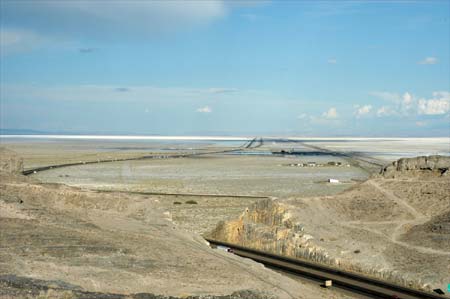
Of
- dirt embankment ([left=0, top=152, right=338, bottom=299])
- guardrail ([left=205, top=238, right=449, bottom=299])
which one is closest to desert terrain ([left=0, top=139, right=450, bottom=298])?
dirt embankment ([left=0, top=152, right=338, bottom=299])

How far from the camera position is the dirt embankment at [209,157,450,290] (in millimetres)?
23056

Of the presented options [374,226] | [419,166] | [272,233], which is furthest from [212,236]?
[419,166]

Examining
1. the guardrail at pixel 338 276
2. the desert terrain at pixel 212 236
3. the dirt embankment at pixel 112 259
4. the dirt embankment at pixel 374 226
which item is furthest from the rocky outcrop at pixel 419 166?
the dirt embankment at pixel 112 259

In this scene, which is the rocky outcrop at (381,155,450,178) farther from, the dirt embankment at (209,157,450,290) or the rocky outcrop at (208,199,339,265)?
the rocky outcrop at (208,199,339,265)

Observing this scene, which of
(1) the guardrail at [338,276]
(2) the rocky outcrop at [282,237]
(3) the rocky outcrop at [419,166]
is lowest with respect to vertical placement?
(1) the guardrail at [338,276]

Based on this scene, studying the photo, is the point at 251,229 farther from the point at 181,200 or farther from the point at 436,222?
the point at 181,200

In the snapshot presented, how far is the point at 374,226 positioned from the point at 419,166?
6.11 metres

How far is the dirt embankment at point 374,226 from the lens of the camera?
2306 centimetres

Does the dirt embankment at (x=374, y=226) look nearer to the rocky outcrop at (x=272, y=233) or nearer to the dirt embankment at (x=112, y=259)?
the rocky outcrop at (x=272, y=233)

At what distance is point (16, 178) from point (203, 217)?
1214cm

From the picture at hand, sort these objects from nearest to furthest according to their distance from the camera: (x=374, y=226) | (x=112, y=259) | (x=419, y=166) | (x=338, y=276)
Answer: (x=112, y=259) < (x=338, y=276) < (x=374, y=226) < (x=419, y=166)

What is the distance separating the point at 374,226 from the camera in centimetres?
2772

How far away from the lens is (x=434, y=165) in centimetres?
3142

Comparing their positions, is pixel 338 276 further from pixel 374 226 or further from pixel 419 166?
pixel 419 166
